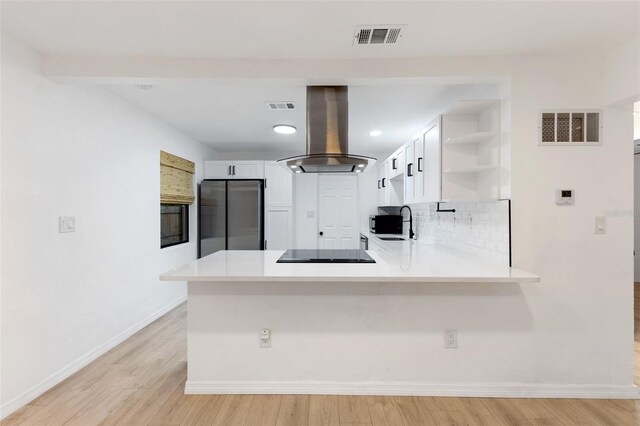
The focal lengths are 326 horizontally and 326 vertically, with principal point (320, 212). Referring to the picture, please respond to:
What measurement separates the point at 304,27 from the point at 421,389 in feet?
8.01

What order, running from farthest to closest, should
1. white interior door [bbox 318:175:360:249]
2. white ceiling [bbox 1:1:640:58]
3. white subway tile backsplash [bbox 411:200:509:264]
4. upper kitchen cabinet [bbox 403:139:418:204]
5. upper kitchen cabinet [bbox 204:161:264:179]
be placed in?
white interior door [bbox 318:175:360:249]
upper kitchen cabinet [bbox 204:161:264:179]
upper kitchen cabinet [bbox 403:139:418:204]
white subway tile backsplash [bbox 411:200:509:264]
white ceiling [bbox 1:1:640:58]

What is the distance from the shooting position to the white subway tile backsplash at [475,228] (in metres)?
2.38

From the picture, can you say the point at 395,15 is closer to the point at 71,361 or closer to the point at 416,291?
the point at 416,291

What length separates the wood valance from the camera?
3.95 m

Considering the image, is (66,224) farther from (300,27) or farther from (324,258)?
(300,27)

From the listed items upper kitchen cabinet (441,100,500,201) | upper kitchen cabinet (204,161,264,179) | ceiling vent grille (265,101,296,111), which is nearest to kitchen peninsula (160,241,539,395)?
upper kitchen cabinet (441,100,500,201)

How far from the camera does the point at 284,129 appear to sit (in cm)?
410

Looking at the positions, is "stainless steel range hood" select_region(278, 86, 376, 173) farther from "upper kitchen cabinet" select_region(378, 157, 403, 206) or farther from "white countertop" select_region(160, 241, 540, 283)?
"upper kitchen cabinet" select_region(378, 157, 403, 206)

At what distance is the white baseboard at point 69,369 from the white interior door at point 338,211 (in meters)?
3.02

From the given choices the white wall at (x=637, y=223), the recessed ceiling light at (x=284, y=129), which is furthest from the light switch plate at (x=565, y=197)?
the white wall at (x=637, y=223)

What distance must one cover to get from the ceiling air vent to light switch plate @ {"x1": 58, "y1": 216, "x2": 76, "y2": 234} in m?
2.45

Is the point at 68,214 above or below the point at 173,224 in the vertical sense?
above

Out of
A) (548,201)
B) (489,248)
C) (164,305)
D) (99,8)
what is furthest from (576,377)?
(164,305)

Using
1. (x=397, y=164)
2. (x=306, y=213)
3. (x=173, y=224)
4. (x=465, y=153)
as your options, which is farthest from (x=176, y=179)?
(x=465, y=153)
